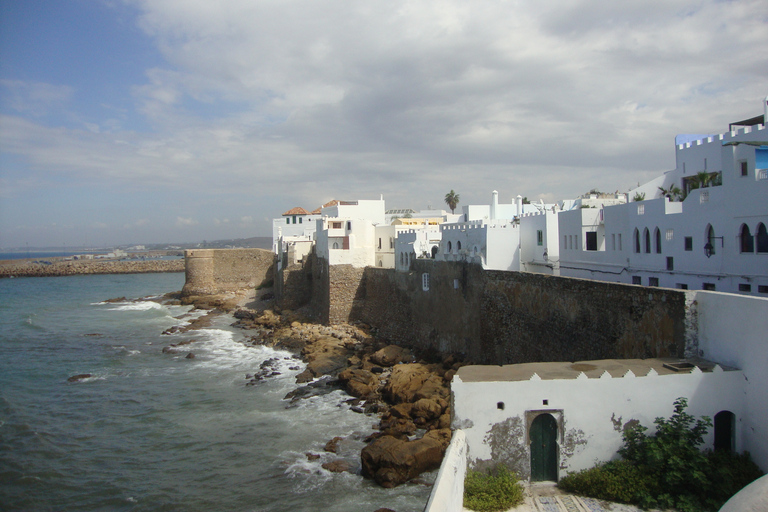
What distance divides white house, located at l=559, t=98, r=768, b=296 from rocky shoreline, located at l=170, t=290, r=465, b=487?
692 centimetres

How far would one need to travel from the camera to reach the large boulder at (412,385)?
16.5 metres

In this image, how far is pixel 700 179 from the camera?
19.7 m

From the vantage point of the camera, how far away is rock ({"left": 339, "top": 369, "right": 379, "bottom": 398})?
59.4 feet

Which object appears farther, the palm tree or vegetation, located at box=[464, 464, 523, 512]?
the palm tree

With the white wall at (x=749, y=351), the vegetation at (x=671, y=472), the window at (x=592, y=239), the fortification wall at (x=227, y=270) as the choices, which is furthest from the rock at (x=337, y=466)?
the fortification wall at (x=227, y=270)

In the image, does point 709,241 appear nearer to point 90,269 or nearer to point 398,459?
point 398,459

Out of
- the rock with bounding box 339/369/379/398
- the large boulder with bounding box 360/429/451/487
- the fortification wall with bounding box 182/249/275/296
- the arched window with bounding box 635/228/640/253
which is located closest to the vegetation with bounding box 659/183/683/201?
the arched window with bounding box 635/228/640/253

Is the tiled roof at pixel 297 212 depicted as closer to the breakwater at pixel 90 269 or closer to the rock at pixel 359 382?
the rock at pixel 359 382

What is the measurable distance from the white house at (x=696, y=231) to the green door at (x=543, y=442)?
7.58m

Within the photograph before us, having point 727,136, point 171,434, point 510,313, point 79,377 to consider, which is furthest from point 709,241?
point 79,377

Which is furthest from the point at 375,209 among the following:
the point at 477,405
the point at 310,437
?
the point at 477,405

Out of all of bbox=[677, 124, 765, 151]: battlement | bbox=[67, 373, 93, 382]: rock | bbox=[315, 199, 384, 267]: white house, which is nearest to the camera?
bbox=[677, 124, 765, 151]: battlement

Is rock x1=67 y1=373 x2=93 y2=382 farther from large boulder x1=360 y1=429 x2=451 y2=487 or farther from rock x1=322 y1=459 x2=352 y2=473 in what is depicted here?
large boulder x1=360 y1=429 x2=451 y2=487

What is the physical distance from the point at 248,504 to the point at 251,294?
32247 millimetres
